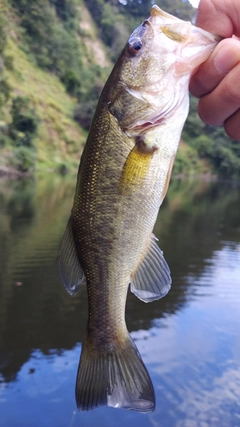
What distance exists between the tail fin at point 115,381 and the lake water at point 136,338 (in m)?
4.80

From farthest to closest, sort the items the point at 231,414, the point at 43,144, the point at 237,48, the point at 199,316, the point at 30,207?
the point at 43,144, the point at 30,207, the point at 199,316, the point at 231,414, the point at 237,48

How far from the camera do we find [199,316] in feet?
34.3

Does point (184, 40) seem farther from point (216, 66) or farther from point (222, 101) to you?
point (222, 101)

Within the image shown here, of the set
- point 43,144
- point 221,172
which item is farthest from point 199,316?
point 221,172

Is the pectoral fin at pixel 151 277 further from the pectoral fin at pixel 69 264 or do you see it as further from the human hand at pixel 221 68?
the human hand at pixel 221 68

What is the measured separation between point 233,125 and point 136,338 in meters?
7.57

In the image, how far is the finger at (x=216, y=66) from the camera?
6.12 feet

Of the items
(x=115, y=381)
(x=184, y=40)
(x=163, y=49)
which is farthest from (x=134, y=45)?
(x=115, y=381)

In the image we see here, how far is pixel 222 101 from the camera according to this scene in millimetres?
2041

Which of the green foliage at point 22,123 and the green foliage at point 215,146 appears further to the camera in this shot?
the green foliage at point 215,146

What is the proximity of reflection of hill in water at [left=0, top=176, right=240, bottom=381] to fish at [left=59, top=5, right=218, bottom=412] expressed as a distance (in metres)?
5.93

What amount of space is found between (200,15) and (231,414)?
6403 millimetres

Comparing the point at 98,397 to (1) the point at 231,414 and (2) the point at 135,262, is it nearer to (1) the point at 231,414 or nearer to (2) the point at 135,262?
(2) the point at 135,262

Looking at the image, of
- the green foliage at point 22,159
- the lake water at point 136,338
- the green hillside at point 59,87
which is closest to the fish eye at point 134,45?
the lake water at point 136,338
